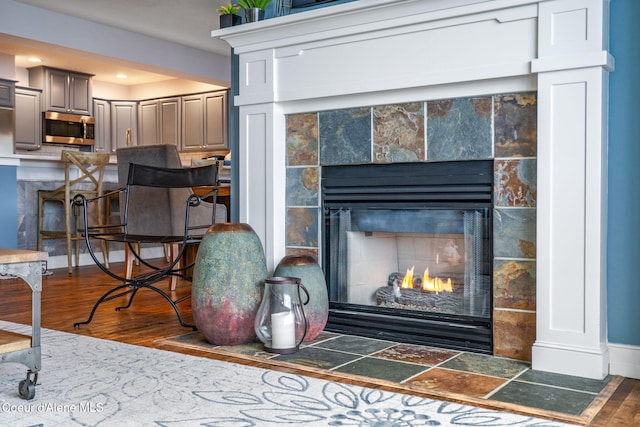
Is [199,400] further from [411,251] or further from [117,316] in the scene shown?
[117,316]

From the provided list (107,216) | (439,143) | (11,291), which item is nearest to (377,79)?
(439,143)

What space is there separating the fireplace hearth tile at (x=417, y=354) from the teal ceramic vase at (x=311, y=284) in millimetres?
338

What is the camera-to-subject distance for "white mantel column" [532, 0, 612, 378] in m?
2.24

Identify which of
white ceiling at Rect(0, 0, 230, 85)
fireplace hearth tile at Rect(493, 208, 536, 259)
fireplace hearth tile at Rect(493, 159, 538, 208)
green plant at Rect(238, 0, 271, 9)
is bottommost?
fireplace hearth tile at Rect(493, 208, 536, 259)

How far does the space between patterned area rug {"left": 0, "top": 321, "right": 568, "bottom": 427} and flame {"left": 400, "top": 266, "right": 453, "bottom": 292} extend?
853mm

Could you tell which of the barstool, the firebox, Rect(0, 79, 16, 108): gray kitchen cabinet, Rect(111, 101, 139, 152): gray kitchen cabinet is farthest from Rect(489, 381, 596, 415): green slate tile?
Rect(111, 101, 139, 152): gray kitchen cabinet

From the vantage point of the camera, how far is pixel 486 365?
240 centimetres

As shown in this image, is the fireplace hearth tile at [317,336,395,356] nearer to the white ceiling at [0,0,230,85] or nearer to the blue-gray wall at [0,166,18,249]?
the blue-gray wall at [0,166,18,249]

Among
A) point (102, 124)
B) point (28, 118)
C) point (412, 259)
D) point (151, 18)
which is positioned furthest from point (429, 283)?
point (102, 124)

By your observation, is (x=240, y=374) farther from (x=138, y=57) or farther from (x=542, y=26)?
(x=138, y=57)

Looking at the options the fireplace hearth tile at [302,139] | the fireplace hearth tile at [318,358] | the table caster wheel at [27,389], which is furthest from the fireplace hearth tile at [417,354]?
the table caster wheel at [27,389]

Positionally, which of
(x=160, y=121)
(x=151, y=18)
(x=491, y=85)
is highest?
(x=151, y=18)

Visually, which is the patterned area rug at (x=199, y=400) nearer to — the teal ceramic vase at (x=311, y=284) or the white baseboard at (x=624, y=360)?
the teal ceramic vase at (x=311, y=284)

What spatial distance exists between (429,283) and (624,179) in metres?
0.93
